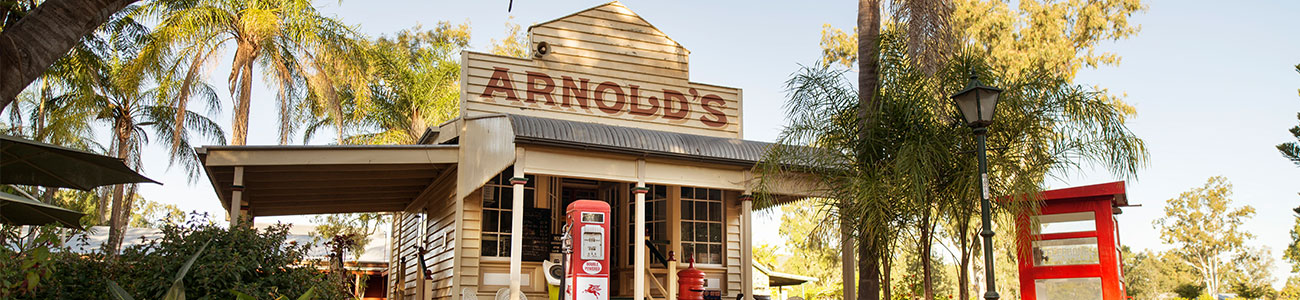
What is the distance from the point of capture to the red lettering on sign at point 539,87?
511 inches

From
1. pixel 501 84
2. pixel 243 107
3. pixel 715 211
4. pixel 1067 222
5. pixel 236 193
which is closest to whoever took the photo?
pixel 236 193

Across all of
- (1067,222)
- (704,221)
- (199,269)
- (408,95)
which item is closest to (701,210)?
(704,221)

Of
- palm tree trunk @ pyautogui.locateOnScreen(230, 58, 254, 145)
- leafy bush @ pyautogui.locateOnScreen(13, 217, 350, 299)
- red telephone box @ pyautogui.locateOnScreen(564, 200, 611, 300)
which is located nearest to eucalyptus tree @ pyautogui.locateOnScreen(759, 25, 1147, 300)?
red telephone box @ pyautogui.locateOnScreen(564, 200, 611, 300)

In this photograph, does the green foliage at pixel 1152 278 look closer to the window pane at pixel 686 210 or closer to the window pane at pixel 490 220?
the window pane at pixel 686 210

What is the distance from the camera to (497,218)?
12906 mm

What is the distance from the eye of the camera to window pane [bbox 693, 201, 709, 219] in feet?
47.0

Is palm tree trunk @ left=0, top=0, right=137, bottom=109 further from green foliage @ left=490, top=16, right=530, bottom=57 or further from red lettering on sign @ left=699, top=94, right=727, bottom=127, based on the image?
green foliage @ left=490, top=16, right=530, bottom=57

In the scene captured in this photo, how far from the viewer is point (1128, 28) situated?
87.6 ft

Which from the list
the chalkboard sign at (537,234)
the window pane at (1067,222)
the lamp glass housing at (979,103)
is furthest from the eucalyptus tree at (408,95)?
the lamp glass housing at (979,103)

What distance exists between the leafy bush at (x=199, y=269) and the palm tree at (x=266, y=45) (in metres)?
11.4

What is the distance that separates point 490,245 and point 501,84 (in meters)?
2.33

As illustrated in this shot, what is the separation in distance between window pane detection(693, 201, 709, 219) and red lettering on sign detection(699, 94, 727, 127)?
4.37 feet

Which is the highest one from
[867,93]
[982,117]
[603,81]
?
[603,81]

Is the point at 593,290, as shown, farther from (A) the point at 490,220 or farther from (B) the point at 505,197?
(B) the point at 505,197
